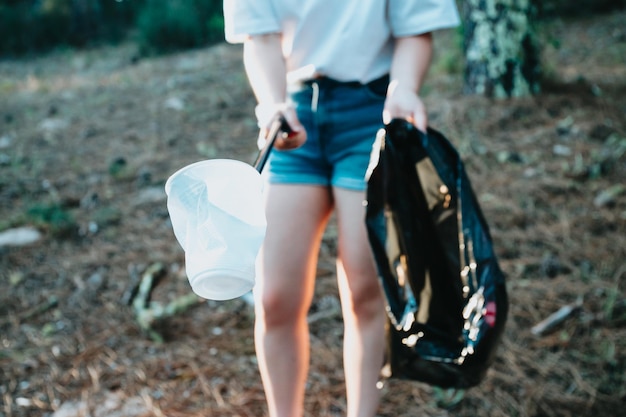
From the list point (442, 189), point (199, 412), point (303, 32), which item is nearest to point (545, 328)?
point (442, 189)

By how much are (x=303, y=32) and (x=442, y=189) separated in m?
0.57

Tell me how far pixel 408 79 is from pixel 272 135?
415 millimetres

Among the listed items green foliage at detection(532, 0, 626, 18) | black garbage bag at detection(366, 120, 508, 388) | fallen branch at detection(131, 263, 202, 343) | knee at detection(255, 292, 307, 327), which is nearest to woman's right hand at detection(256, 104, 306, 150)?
black garbage bag at detection(366, 120, 508, 388)

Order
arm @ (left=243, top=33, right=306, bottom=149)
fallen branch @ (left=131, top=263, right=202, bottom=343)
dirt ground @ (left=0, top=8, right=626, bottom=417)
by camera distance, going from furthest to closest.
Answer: fallen branch @ (left=131, top=263, right=202, bottom=343) < dirt ground @ (left=0, top=8, right=626, bottom=417) < arm @ (left=243, top=33, right=306, bottom=149)

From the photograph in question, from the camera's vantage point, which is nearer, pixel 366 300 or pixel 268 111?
pixel 268 111

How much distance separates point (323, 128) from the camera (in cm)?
163

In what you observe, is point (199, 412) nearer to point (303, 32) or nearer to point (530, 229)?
point (303, 32)

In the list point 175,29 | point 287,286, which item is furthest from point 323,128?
point 175,29

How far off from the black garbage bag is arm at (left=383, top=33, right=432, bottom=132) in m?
0.03

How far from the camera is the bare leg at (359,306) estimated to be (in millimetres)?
1634

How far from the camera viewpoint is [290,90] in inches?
67.0

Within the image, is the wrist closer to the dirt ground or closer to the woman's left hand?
the woman's left hand

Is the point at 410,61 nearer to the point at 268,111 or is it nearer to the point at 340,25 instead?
the point at 340,25

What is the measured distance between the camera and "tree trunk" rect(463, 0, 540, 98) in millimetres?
4891
